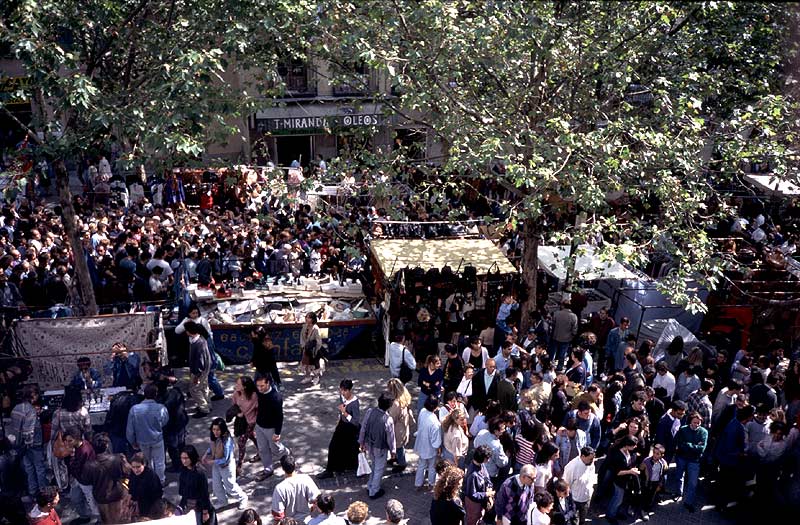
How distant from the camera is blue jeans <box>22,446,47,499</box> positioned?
31.7 ft

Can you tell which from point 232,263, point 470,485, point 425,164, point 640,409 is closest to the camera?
point 470,485

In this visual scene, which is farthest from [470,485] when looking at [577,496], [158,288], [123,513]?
[158,288]

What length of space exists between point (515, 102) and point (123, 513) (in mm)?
8432

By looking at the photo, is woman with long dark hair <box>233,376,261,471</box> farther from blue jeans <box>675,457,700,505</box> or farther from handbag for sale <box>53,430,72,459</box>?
blue jeans <box>675,457,700,505</box>

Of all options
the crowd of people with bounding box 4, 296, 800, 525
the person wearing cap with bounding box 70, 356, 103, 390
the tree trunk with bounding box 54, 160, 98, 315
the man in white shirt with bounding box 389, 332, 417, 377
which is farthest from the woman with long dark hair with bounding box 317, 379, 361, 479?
the tree trunk with bounding box 54, 160, 98, 315

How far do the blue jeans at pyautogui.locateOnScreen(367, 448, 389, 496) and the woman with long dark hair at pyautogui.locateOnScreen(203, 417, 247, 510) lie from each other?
1.56 metres

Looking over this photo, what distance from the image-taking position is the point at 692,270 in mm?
11867

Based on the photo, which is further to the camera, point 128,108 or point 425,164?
point 425,164

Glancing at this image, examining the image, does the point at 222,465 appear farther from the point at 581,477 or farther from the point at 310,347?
the point at 581,477

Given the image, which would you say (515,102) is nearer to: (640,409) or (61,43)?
(640,409)

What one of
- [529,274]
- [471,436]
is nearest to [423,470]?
[471,436]

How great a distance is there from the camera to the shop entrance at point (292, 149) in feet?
95.3

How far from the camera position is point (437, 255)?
15586 millimetres

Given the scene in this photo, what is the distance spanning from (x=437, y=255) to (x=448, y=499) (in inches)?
304
